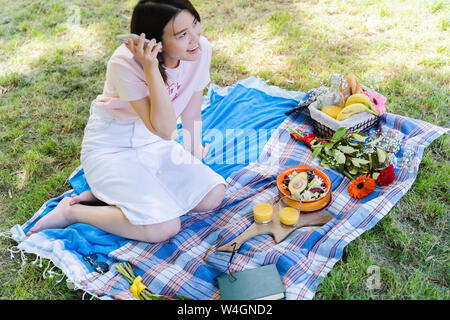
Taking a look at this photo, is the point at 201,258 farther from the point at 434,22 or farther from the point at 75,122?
the point at 434,22

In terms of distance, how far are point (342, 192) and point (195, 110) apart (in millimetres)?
1231

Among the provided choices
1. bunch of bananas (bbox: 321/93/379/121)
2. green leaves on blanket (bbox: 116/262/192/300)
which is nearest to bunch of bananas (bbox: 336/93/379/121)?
bunch of bananas (bbox: 321/93/379/121)

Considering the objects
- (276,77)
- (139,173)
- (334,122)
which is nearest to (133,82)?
(139,173)

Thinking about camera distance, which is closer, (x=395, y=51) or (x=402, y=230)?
(x=402, y=230)

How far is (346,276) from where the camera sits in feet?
7.04

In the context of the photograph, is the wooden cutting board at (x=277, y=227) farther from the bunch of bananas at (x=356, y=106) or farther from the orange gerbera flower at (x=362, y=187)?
the bunch of bananas at (x=356, y=106)

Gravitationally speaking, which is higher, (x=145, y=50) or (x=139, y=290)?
(x=145, y=50)

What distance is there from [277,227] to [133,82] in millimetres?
1251

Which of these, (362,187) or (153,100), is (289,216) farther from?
(153,100)

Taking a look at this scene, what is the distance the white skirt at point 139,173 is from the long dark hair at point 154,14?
0.63 m

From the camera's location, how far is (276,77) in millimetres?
3986

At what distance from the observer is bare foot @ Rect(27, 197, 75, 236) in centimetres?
252
